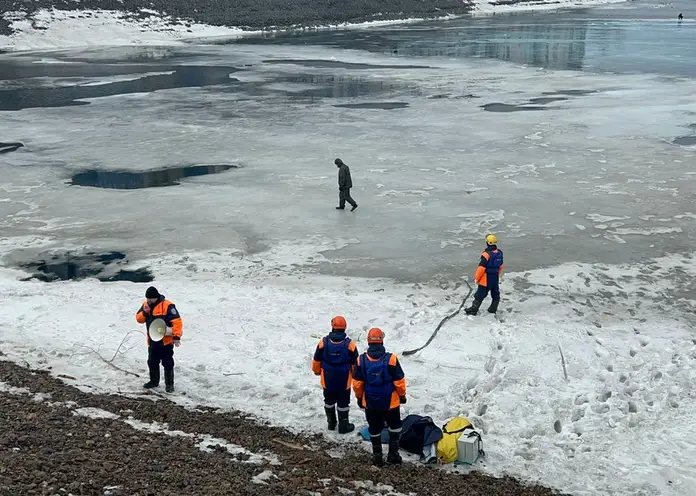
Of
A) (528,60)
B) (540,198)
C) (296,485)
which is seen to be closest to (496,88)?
(528,60)

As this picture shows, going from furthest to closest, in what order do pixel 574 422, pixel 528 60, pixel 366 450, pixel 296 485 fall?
pixel 528 60 → pixel 574 422 → pixel 366 450 → pixel 296 485

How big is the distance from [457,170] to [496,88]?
1519 cm

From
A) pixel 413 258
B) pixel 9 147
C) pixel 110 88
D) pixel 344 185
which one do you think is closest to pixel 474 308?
pixel 413 258

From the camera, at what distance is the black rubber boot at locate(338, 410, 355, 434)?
8102 millimetres

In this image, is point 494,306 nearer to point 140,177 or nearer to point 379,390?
point 379,390

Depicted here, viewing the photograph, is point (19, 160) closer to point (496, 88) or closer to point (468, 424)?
point (468, 424)

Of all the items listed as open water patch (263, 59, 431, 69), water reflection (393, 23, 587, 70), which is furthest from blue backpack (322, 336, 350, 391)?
water reflection (393, 23, 587, 70)

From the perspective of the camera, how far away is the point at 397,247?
14.2m

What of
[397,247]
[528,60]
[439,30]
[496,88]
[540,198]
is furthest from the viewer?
[439,30]

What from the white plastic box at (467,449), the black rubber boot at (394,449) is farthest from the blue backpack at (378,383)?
the white plastic box at (467,449)

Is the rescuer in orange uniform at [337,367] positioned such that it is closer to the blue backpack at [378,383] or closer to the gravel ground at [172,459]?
the gravel ground at [172,459]

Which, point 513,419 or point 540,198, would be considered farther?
point 540,198

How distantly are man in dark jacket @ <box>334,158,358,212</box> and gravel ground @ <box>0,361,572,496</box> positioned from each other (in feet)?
26.3

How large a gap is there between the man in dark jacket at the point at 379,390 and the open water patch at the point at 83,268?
6505 mm
